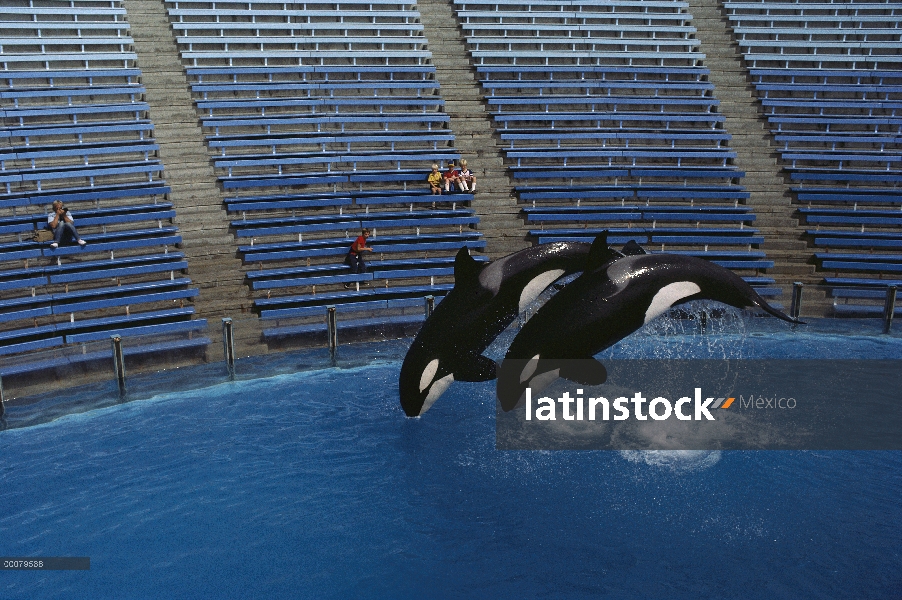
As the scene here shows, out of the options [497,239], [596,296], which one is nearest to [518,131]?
[497,239]

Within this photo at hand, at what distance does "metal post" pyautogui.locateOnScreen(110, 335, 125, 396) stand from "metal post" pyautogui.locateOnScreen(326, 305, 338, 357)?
2.50 metres

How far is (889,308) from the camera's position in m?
11.4

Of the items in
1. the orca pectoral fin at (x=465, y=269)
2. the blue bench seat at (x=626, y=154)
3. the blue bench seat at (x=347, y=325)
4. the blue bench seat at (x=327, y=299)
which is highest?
the blue bench seat at (x=626, y=154)

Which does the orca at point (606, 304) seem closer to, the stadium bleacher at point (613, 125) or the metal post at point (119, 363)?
the metal post at point (119, 363)

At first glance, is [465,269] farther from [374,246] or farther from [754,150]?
[754,150]

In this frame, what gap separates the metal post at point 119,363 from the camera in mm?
9359

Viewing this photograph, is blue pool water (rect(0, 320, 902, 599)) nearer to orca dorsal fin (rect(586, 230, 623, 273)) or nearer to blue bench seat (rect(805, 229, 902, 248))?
orca dorsal fin (rect(586, 230, 623, 273))

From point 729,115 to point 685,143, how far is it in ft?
A: 4.35

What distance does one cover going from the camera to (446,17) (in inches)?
695

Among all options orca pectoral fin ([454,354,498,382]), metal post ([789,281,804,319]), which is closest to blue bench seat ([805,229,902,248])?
metal post ([789,281,804,319])

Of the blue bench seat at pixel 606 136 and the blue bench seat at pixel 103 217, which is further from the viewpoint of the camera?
the blue bench seat at pixel 606 136

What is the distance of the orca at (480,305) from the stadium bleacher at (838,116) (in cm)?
748

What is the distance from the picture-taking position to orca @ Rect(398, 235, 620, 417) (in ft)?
25.0

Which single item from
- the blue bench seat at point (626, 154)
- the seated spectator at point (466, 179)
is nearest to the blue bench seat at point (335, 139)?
the seated spectator at point (466, 179)
